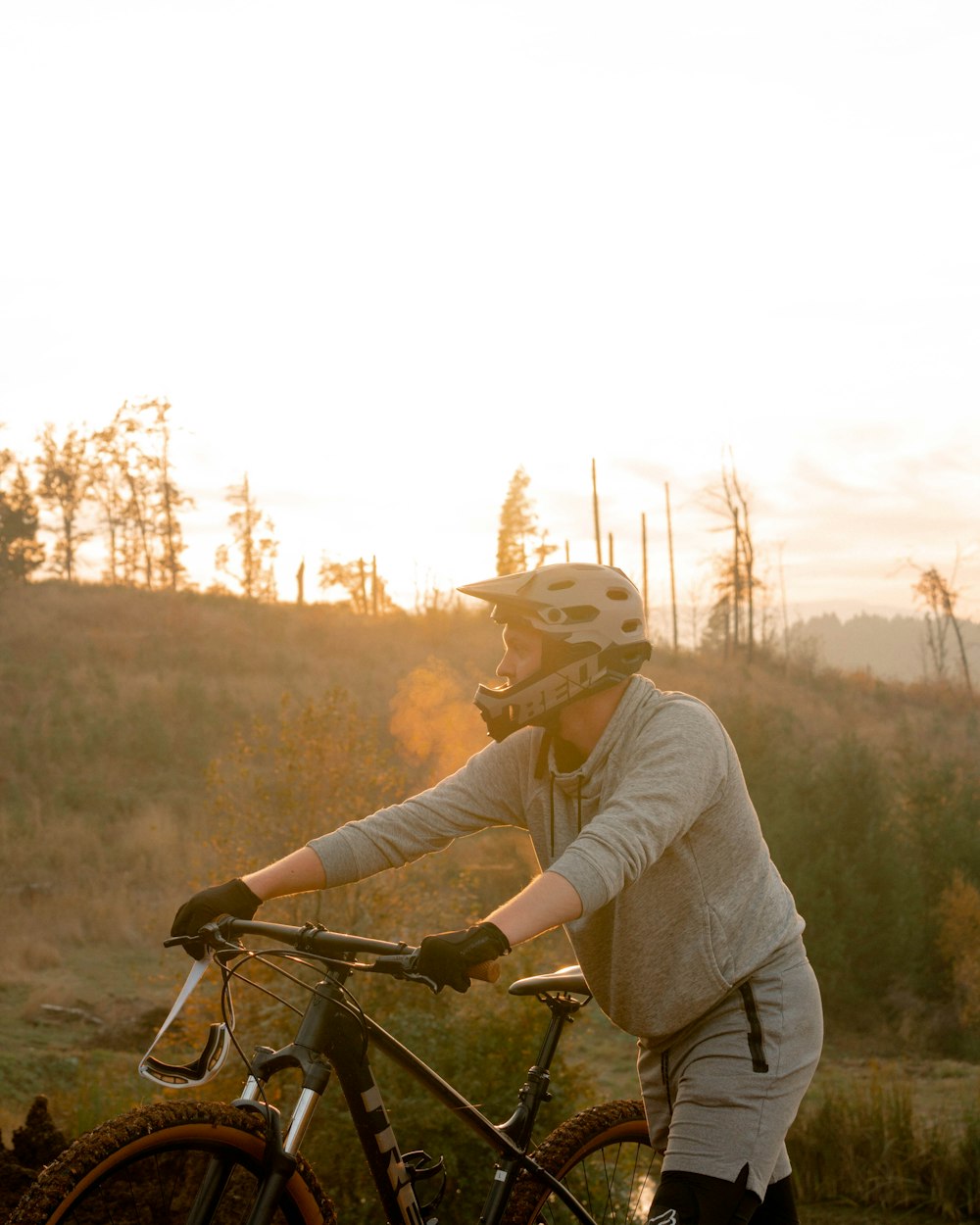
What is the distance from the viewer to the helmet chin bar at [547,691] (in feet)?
10.3

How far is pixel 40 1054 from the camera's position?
1293 cm

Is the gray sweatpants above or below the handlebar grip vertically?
below

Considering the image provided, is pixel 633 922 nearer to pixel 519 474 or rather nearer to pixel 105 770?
pixel 105 770

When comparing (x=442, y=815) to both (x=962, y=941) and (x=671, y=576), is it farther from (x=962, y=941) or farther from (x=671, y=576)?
(x=671, y=576)

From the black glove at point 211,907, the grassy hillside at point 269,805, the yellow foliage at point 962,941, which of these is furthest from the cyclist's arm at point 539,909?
the yellow foliage at point 962,941

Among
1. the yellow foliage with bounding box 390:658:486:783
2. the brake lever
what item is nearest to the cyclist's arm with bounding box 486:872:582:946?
the brake lever

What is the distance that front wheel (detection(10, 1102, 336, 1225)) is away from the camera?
2252mm

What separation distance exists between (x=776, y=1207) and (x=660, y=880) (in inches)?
36.5

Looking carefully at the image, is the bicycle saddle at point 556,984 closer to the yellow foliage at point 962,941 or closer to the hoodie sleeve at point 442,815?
the hoodie sleeve at point 442,815

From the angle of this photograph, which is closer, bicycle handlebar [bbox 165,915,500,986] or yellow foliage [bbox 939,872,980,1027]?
bicycle handlebar [bbox 165,915,500,986]

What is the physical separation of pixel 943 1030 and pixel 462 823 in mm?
15996

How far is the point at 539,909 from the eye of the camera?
2.56m

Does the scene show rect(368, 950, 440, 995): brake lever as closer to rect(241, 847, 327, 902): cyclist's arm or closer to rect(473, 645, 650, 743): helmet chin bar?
rect(241, 847, 327, 902): cyclist's arm

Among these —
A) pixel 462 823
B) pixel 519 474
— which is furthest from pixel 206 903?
pixel 519 474
